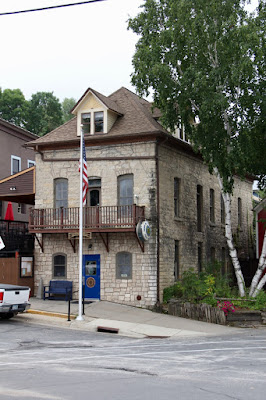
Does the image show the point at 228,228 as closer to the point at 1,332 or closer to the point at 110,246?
the point at 110,246

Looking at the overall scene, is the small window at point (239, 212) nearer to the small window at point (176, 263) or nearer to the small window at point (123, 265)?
the small window at point (176, 263)

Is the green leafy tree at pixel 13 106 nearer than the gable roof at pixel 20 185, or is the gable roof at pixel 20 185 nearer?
the gable roof at pixel 20 185

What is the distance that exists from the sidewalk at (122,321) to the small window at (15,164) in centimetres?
1638

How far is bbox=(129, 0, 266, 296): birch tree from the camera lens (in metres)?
21.7

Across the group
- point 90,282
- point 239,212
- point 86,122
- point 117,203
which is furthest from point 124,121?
point 239,212

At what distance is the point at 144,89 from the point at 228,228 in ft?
24.0

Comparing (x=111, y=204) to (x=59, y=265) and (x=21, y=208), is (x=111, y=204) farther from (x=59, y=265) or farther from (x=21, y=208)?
(x=21, y=208)

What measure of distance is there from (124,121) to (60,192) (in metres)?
4.65

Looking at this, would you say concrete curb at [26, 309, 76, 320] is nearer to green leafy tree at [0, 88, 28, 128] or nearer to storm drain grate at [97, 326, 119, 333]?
storm drain grate at [97, 326, 119, 333]

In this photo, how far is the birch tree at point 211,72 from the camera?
71.3ft

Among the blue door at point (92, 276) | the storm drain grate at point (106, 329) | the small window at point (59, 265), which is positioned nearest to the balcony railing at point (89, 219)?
the small window at point (59, 265)

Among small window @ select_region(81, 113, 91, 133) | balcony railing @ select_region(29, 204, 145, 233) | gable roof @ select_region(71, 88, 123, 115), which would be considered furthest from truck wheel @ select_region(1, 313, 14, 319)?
gable roof @ select_region(71, 88, 123, 115)

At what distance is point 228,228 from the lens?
77.7ft

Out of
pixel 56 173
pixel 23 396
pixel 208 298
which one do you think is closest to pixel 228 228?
pixel 208 298
